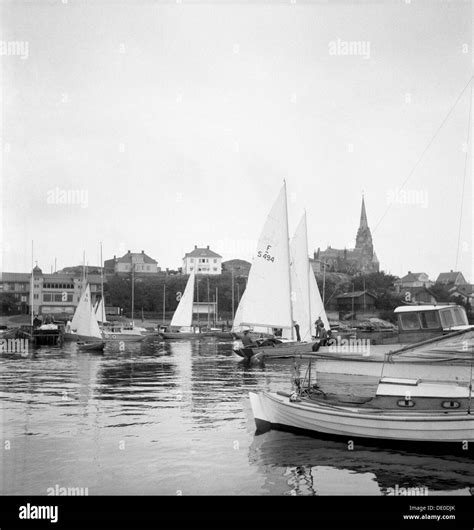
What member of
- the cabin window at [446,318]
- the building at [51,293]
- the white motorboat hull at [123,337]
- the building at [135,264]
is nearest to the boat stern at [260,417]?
the cabin window at [446,318]

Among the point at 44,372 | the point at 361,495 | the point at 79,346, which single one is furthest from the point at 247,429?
the point at 79,346

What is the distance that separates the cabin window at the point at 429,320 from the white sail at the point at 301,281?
16671 mm

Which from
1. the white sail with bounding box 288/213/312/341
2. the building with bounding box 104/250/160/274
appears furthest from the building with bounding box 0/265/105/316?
the white sail with bounding box 288/213/312/341

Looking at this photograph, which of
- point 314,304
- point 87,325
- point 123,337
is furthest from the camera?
point 123,337

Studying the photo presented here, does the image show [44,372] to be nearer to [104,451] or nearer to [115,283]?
[104,451]

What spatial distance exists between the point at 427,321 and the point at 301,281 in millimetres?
18328

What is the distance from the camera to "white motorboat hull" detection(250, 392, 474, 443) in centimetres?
1866

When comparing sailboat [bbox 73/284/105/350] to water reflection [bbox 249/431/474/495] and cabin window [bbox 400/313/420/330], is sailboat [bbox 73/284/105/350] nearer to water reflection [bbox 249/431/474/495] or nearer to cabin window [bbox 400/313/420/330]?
cabin window [bbox 400/313/420/330]

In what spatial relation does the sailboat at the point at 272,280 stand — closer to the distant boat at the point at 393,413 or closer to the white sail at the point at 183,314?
the distant boat at the point at 393,413

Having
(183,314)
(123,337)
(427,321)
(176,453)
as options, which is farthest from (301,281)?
(183,314)

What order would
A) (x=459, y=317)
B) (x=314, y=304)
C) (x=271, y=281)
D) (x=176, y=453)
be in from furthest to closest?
(x=314, y=304) → (x=271, y=281) → (x=459, y=317) → (x=176, y=453)

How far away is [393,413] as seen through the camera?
19500mm

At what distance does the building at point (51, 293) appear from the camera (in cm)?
14450

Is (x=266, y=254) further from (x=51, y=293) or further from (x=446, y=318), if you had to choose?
(x=51, y=293)
